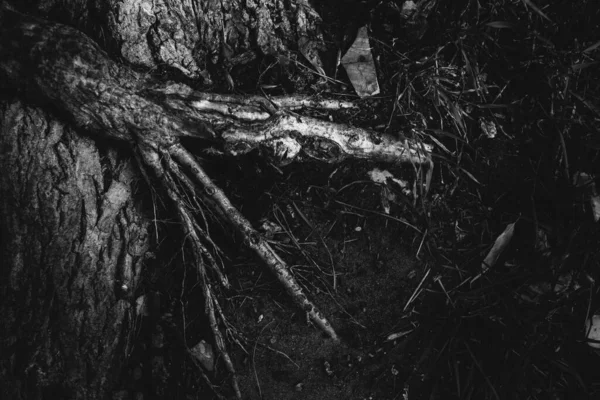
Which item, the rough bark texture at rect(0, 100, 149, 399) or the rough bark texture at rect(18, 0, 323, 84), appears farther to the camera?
the rough bark texture at rect(18, 0, 323, 84)

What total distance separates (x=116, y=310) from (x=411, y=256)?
4.43 ft

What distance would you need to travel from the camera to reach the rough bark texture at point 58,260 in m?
1.63

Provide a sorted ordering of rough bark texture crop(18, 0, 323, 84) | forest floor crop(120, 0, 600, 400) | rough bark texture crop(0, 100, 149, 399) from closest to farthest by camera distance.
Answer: rough bark texture crop(0, 100, 149, 399) → rough bark texture crop(18, 0, 323, 84) → forest floor crop(120, 0, 600, 400)

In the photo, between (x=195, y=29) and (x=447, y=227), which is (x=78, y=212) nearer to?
(x=195, y=29)

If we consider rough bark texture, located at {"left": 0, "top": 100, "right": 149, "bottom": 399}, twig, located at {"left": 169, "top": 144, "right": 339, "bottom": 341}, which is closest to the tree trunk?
rough bark texture, located at {"left": 0, "top": 100, "right": 149, "bottom": 399}

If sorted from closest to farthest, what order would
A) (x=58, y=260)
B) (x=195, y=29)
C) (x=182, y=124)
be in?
(x=58, y=260)
(x=182, y=124)
(x=195, y=29)

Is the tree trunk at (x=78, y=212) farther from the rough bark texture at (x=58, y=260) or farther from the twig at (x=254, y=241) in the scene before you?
the twig at (x=254, y=241)

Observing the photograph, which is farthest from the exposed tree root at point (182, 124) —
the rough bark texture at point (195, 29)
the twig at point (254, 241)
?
the rough bark texture at point (195, 29)

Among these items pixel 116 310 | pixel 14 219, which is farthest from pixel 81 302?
pixel 14 219

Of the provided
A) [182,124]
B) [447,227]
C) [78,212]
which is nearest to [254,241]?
[182,124]

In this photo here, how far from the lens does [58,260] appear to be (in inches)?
66.4

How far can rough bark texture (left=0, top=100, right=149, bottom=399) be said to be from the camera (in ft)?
5.34

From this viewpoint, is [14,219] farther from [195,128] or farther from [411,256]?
[411,256]

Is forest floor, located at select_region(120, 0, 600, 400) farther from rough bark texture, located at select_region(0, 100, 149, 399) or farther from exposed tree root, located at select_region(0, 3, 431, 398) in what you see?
rough bark texture, located at select_region(0, 100, 149, 399)
